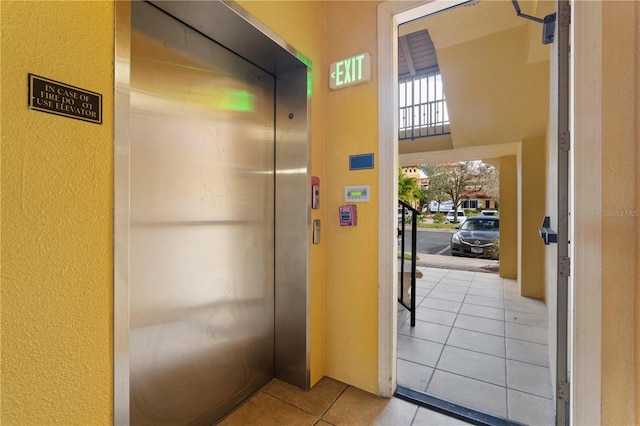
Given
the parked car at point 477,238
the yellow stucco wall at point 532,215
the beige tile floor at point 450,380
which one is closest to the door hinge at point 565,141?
the beige tile floor at point 450,380

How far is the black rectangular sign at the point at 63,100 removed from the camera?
29.0 inches

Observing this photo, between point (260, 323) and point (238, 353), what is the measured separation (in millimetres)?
214

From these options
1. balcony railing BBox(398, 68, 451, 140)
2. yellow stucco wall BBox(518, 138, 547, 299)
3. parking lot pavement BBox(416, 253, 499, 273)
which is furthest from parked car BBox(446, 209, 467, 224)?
yellow stucco wall BBox(518, 138, 547, 299)

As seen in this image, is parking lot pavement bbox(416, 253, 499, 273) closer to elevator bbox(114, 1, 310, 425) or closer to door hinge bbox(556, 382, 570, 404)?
door hinge bbox(556, 382, 570, 404)

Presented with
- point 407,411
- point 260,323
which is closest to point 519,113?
point 407,411

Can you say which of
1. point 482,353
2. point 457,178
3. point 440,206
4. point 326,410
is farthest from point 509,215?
point 440,206

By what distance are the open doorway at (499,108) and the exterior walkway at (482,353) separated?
3.4 inches

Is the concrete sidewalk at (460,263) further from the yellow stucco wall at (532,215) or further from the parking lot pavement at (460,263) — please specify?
the yellow stucco wall at (532,215)

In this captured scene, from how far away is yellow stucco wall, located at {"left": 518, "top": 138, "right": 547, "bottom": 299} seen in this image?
12.0 feet

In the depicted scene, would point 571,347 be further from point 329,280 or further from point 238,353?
point 238,353

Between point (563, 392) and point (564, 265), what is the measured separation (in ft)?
1.91

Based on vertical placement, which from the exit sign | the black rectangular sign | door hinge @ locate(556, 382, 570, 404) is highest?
the exit sign

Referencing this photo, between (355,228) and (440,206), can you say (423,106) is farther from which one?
(440,206)

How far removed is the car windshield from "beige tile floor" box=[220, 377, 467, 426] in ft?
22.7
